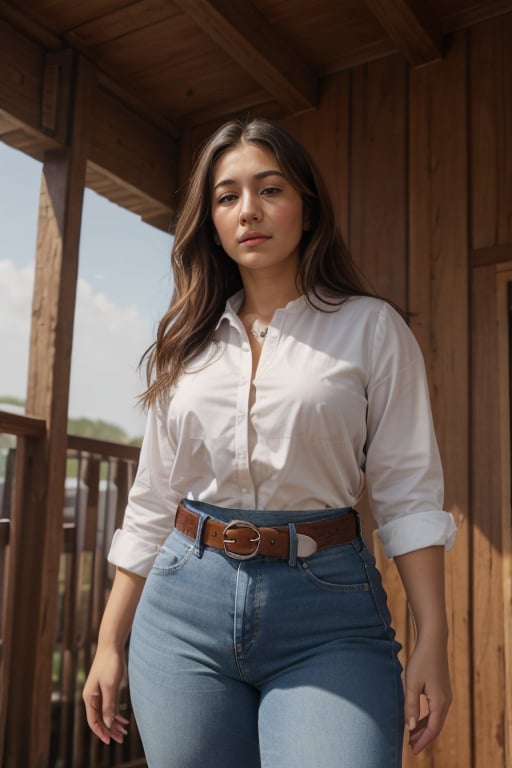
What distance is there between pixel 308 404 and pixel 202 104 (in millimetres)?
2959

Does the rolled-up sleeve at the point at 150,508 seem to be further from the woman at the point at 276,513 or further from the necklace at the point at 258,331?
the necklace at the point at 258,331

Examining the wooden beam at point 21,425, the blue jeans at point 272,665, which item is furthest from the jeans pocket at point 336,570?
the wooden beam at point 21,425

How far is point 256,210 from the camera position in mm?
1441

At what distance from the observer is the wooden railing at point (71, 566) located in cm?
304

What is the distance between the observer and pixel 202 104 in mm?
3895

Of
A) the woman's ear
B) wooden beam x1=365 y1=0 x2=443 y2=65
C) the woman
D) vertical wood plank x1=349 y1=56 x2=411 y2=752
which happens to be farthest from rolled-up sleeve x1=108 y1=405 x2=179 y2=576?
wooden beam x1=365 y1=0 x2=443 y2=65

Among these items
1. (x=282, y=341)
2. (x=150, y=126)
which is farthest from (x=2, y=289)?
(x=282, y=341)

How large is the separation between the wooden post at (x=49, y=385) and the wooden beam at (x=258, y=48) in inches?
25.3

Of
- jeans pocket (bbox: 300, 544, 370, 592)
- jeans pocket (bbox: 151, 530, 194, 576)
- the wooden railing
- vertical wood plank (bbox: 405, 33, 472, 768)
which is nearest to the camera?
jeans pocket (bbox: 300, 544, 370, 592)

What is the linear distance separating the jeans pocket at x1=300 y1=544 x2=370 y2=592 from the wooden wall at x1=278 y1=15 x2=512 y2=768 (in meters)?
1.80

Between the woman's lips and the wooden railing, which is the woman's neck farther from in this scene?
the wooden railing

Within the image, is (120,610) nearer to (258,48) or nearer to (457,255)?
(457,255)

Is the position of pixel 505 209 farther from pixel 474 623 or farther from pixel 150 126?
pixel 150 126

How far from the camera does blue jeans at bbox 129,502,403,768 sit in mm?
1108
